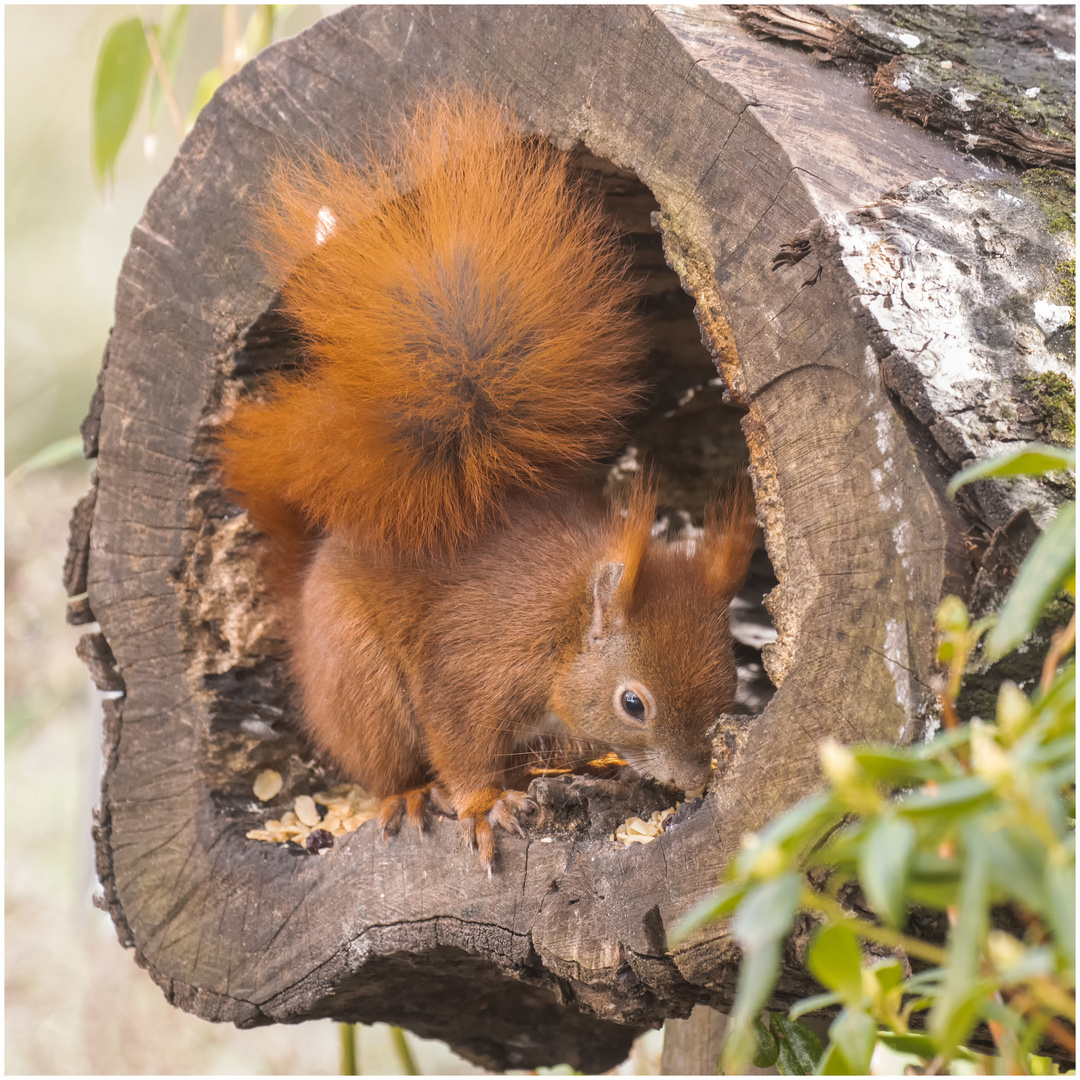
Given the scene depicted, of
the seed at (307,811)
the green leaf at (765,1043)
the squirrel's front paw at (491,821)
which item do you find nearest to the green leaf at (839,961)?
the green leaf at (765,1043)

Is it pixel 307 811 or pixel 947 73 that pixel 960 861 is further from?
pixel 307 811

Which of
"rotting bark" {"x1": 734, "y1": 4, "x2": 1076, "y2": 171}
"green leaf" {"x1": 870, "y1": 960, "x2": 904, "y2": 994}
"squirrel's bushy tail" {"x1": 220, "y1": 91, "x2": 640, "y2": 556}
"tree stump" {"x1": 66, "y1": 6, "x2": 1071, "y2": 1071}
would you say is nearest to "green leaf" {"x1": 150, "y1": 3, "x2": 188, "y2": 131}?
"tree stump" {"x1": 66, "y1": 6, "x2": 1071, "y2": 1071}

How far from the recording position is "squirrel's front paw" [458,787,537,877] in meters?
1.17

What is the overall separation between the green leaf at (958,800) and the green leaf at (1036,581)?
0.30ft

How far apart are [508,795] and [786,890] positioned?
877 millimetres

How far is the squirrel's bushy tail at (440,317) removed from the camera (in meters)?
1.20

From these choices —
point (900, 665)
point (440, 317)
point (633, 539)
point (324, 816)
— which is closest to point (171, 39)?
point (440, 317)

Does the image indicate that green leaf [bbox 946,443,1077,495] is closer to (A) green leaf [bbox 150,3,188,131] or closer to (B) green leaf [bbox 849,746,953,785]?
(B) green leaf [bbox 849,746,953,785]

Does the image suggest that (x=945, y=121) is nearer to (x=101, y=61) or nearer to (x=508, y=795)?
(x=508, y=795)

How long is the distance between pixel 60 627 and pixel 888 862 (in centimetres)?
394

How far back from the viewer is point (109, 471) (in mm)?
1455

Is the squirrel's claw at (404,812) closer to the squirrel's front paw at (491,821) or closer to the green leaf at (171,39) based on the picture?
the squirrel's front paw at (491,821)

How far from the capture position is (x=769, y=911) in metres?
0.40

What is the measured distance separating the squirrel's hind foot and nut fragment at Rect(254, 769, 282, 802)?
0.68 ft
